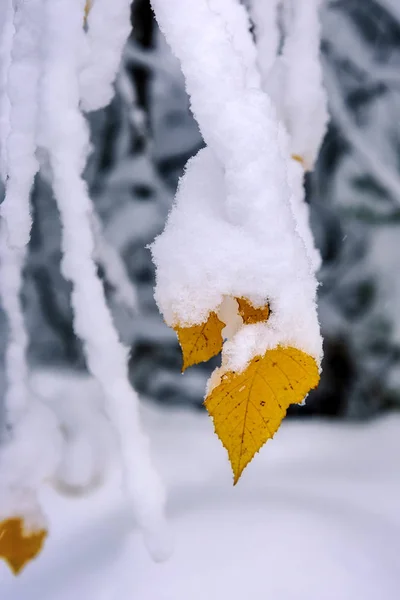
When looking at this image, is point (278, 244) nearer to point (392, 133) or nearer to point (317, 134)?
point (317, 134)

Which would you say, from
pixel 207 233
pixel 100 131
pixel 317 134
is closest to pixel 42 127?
pixel 207 233

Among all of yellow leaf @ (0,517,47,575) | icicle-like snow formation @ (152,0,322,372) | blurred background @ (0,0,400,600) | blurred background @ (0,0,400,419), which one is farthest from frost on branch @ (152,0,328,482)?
blurred background @ (0,0,400,419)

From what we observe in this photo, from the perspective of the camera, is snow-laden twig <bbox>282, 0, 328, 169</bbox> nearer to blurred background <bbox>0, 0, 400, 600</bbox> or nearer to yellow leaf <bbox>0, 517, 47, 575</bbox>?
blurred background <bbox>0, 0, 400, 600</bbox>

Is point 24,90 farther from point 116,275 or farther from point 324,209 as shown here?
point 324,209

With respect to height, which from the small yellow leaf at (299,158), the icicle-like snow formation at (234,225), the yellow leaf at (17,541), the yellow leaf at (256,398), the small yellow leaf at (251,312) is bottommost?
the yellow leaf at (17,541)

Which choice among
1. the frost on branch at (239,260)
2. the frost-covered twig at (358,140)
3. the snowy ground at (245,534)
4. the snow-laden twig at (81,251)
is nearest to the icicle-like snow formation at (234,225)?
the frost on branch at (239,260)

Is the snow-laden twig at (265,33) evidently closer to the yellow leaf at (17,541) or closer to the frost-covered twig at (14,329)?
the frost-covered twig at (14,329)

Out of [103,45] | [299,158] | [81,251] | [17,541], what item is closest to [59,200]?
[81,251]
